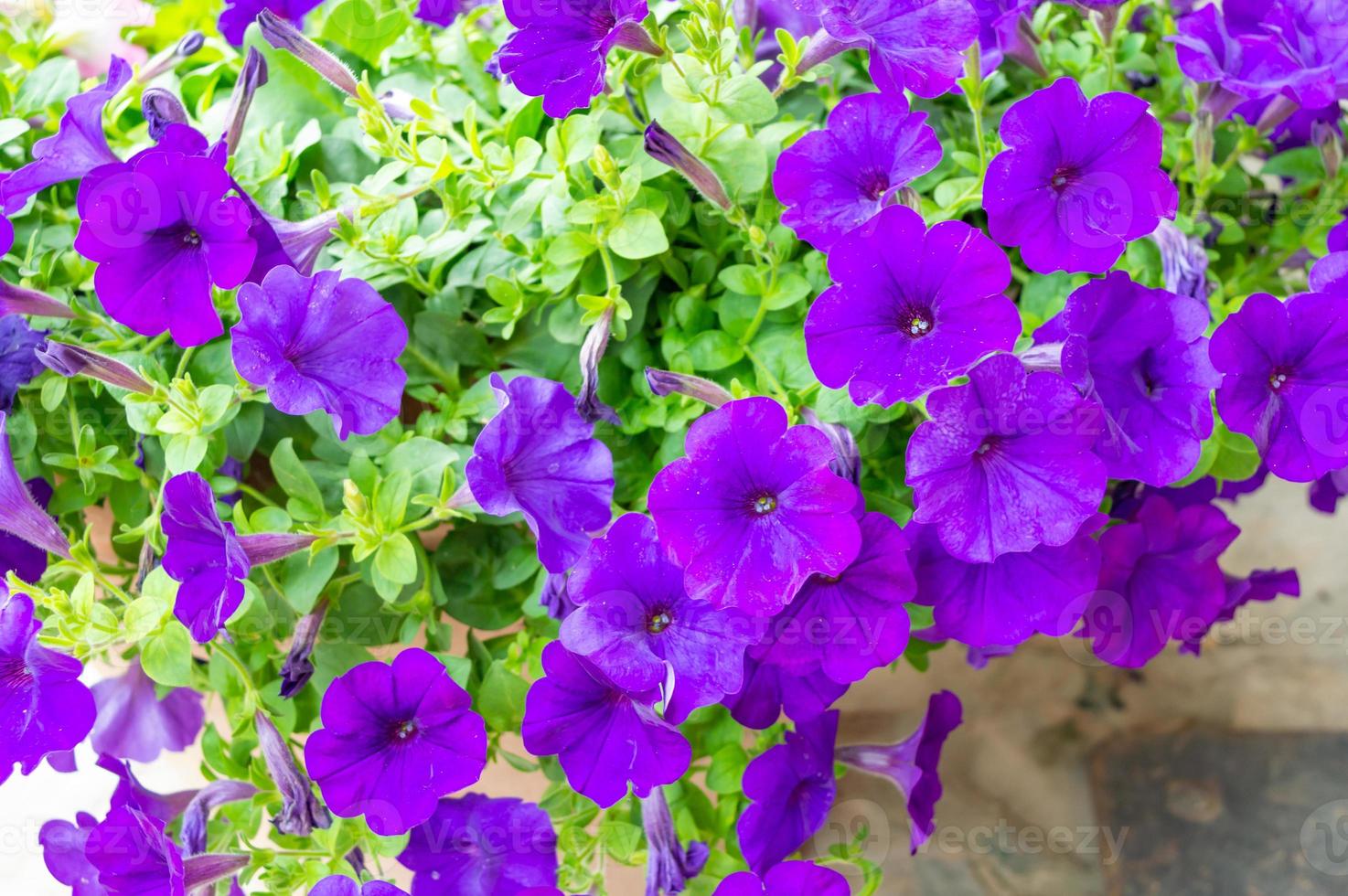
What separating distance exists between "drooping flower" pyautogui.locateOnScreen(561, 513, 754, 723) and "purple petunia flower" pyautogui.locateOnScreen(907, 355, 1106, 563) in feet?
0.45

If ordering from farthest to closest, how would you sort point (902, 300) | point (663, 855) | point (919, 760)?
point (919, 760) < point (663, 855) < point (902, 300)

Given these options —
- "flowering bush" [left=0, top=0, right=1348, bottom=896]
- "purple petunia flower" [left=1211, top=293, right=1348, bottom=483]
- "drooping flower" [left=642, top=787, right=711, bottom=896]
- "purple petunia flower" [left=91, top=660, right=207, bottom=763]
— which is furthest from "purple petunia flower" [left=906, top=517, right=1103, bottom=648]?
"purple petunia flower" [left=91, top=660, right=207, bottom=763]

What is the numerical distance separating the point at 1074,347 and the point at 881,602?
19 cm

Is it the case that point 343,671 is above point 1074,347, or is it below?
below

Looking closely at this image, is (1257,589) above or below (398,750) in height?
below

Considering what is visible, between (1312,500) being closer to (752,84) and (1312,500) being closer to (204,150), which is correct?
(752,84)

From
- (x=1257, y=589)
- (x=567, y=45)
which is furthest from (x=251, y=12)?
(x=1257, y=589)

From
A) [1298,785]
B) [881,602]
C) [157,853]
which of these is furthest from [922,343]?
[1298,785]

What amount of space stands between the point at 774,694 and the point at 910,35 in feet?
1.37

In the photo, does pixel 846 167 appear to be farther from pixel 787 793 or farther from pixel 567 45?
pixel 787 793

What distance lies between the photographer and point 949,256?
0.64m

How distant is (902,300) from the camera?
0.66m

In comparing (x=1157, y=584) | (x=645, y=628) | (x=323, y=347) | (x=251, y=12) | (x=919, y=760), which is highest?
(x=251, y=12)

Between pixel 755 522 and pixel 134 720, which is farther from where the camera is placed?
pixel 134 720
